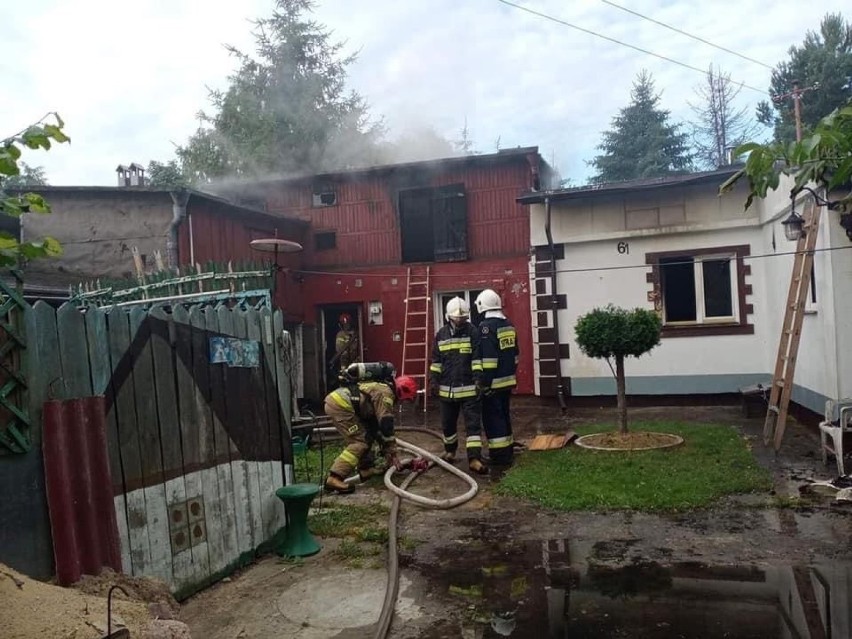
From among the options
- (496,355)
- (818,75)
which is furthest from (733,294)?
(818,75)

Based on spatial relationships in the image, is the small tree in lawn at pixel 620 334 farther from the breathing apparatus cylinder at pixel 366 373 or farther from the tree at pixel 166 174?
the tree at pixel 166 174

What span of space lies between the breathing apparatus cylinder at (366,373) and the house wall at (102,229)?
6530mm

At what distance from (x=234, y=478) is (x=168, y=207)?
8597 millimetres

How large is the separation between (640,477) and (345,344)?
8.35 m

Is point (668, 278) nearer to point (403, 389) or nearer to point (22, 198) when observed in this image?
point (403, 389)

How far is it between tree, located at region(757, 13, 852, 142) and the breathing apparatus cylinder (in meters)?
20.9

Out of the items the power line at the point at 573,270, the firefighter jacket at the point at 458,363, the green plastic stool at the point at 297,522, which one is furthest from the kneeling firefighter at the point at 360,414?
the power line at the point at 573,270

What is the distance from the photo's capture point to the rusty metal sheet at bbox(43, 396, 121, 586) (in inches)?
127

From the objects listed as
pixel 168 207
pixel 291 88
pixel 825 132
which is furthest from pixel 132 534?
pixel 291 88

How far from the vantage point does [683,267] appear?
479 inches

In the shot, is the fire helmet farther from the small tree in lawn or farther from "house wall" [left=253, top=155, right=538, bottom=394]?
"house wall" [left=253, top=155, right=538, bottom=394]

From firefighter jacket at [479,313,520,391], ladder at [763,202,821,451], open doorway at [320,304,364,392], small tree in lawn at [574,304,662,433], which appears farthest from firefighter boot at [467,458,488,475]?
open doorway at [320,304,364,392]

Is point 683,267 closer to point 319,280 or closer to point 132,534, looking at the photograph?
point 319,280

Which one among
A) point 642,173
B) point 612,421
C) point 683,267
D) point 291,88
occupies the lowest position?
point 612,421
